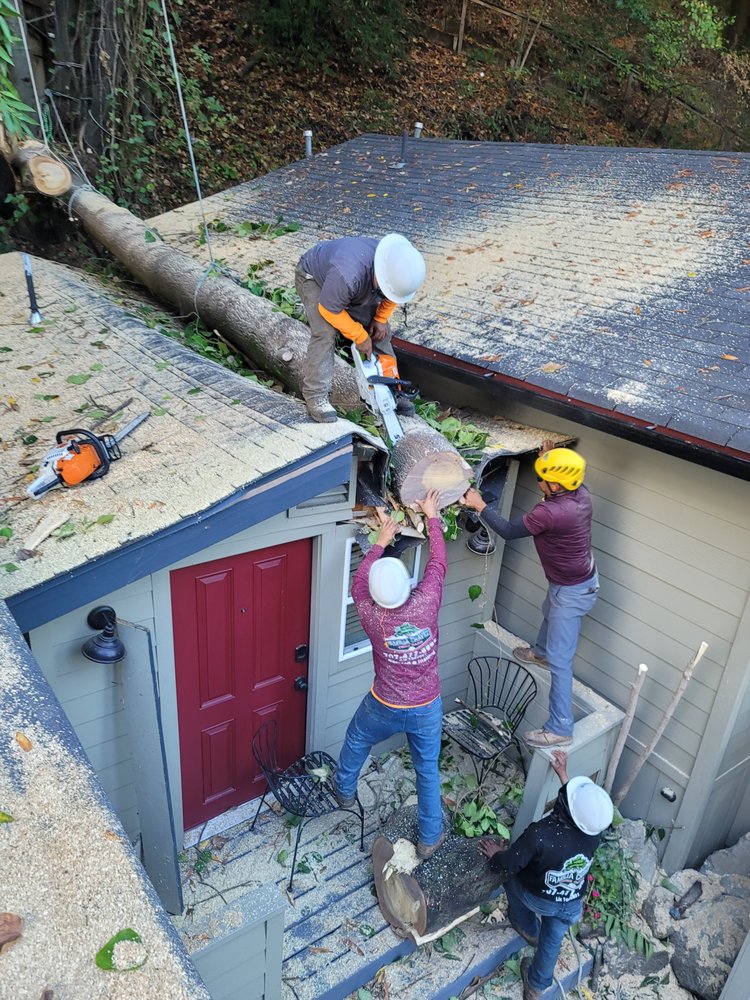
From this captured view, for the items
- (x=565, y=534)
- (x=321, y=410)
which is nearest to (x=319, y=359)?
(x=321, y=410)

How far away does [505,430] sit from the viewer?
213 inches

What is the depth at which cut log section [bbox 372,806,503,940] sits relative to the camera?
4.21 m

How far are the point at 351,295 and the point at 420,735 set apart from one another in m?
3.01

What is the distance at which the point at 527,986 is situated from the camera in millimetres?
4344

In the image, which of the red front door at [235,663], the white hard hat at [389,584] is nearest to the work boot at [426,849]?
the red front door at [235,663]

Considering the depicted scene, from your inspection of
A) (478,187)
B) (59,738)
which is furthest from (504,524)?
(478,187)

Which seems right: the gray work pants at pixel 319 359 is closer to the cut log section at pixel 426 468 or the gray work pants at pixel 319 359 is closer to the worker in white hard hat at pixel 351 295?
the worker in white hard hat at pixel 351 295

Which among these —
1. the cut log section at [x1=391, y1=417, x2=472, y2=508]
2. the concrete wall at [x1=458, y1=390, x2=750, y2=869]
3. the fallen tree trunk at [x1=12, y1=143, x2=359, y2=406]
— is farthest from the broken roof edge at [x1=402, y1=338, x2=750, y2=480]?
the fallen tree trunk at [x1=12, y1=143, x2=359, y2=406]

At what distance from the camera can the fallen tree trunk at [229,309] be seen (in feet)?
14.4

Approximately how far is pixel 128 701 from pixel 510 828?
3.20m

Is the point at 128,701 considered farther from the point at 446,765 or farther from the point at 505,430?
the point at 505,430

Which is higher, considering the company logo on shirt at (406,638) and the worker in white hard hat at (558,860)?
the company logo on shirt at (406,638)

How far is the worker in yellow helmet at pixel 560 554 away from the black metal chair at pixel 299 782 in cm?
159

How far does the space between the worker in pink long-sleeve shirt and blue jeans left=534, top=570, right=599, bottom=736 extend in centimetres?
110
